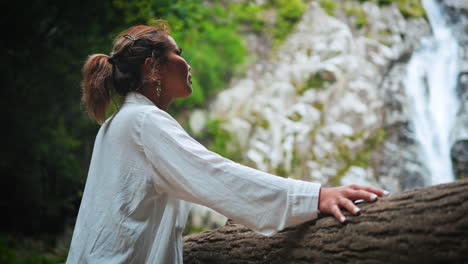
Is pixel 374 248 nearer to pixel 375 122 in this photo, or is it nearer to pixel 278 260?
pixel 278 260

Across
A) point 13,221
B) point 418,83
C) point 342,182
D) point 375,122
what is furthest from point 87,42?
point 418,83

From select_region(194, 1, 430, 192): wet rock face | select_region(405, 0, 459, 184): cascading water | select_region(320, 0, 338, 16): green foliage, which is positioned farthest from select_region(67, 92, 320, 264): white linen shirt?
select_region(320, 0, 338, 16): green foliage

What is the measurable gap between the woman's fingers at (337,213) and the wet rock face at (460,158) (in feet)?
25.2

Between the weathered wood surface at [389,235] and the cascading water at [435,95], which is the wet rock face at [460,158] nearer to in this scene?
the cascading water at [435,95]

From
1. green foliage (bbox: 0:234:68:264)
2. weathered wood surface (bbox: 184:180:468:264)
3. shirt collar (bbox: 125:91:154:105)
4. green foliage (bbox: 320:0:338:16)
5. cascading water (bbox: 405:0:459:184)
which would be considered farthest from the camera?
green foliage (bbox: 320:0:338:16)

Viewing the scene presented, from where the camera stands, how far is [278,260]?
140 cm

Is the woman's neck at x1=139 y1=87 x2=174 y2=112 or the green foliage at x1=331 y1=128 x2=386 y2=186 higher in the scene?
the woman's neck at x1=139 y1=87 x2=174 y2=112

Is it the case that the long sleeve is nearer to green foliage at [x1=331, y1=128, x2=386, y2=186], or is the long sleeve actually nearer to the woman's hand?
the woman's hand

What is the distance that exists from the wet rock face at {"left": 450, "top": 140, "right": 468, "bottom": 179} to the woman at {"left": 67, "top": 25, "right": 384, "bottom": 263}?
7.64m

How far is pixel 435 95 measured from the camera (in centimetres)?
870

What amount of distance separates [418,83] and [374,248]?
8.77 metres

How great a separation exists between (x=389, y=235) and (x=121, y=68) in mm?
1316

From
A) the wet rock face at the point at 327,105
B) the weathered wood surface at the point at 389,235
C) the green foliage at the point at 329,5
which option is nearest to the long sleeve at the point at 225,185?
the weathered wood surface at the point at 389,235

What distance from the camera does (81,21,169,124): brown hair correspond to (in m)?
1.71
